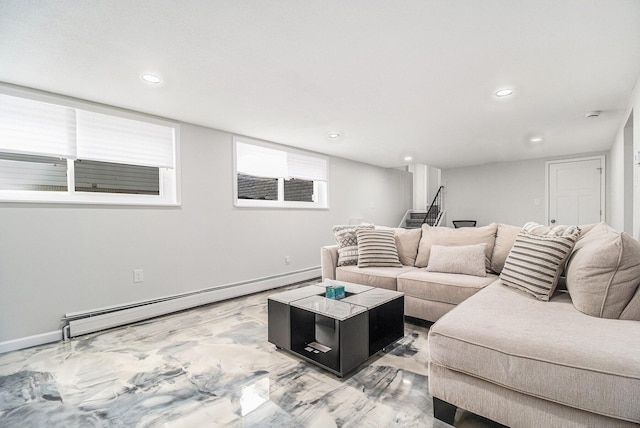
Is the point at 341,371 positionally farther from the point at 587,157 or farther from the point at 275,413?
the point at 587,157

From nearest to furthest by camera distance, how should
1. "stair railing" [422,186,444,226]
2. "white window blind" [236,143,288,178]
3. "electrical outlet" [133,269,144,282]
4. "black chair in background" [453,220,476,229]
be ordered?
"electrical outlet" [133,269,144,282] < "white window blind" [236,143,288,178] < "black chair in background" [453,220,476,229] < "stair railing" [422,186,444,226]

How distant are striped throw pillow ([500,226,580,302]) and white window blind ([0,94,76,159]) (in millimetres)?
3729

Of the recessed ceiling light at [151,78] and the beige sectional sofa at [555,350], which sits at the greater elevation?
the recessed ceiling light at [151,78]

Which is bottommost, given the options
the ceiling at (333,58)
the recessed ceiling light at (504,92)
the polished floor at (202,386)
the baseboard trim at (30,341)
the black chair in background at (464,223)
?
the polished floor at (202,386)

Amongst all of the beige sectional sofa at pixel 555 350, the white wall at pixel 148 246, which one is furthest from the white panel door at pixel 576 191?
the beige sectional sofa at pixel 555 350

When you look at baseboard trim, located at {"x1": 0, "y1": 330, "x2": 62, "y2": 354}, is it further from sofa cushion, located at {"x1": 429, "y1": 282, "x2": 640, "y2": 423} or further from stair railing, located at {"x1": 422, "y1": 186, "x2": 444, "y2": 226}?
stair railing, located at {"x1": 422, "y1": 186, "x2": 444, "y2": 226}

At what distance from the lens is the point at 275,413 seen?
1568 mm

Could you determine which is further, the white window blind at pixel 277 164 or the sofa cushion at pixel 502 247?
the white window blind at pixel 277 164

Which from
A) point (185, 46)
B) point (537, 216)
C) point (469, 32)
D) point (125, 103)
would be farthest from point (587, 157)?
point (125, 103)

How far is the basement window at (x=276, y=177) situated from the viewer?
13.5 feet

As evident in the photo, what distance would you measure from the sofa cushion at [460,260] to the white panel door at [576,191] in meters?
4.18

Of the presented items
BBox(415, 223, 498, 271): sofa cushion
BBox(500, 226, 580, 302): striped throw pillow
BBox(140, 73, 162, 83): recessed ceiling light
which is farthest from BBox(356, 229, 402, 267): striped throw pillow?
BBox(140, 73, 162, 83): recessed ceiling light

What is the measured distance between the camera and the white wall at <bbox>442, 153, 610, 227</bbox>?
19.6 ft

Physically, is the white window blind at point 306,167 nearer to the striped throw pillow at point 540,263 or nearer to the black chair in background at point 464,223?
the striped throw pillow at point 540,263
